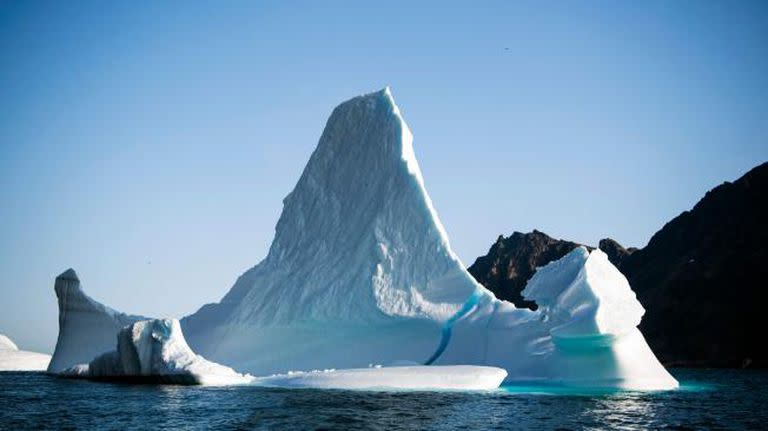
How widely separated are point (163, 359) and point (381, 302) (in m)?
6.10

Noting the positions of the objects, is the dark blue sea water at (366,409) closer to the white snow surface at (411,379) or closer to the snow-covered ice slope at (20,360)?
the white snow surface at (411,379)

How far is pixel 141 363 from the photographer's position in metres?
20.7

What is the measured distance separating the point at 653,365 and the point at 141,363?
13090 millimetres

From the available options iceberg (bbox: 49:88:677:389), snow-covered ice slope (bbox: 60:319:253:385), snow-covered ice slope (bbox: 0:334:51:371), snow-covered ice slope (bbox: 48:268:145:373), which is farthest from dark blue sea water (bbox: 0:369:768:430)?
snow-covered ice slope (bbox: 0:334:51:371)

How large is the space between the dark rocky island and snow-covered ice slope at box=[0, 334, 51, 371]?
29129 millimetres

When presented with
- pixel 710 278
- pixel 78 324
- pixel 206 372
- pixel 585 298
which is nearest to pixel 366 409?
pixel 206 372

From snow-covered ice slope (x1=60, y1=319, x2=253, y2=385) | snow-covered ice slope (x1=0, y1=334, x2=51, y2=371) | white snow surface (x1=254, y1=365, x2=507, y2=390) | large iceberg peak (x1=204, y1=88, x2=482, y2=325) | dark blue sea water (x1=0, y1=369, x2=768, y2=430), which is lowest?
dark blue sea water (x1=0, y1=369, x2=768, y2=430)

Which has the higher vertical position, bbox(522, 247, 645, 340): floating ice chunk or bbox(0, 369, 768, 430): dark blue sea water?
bbox(522, 247, 645, 340): floating ice chunk

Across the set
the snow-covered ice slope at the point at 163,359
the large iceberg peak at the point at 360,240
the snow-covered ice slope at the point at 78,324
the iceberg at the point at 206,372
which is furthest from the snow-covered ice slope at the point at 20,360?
the snow-covered ice slope at the point at 163,359

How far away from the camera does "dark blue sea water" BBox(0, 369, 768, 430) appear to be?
1271 cm

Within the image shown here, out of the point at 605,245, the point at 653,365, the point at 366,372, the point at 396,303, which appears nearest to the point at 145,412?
the point at 366,372

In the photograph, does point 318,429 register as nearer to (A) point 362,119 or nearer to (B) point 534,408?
(B) point 534,408

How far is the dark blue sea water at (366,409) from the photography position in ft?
41.7

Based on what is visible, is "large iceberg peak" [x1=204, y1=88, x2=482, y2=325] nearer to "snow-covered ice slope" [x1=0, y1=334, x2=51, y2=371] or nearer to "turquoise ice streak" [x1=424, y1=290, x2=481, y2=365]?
"turquoise ice streak" [x1=424, y1=290, x2=481, y2=365]
